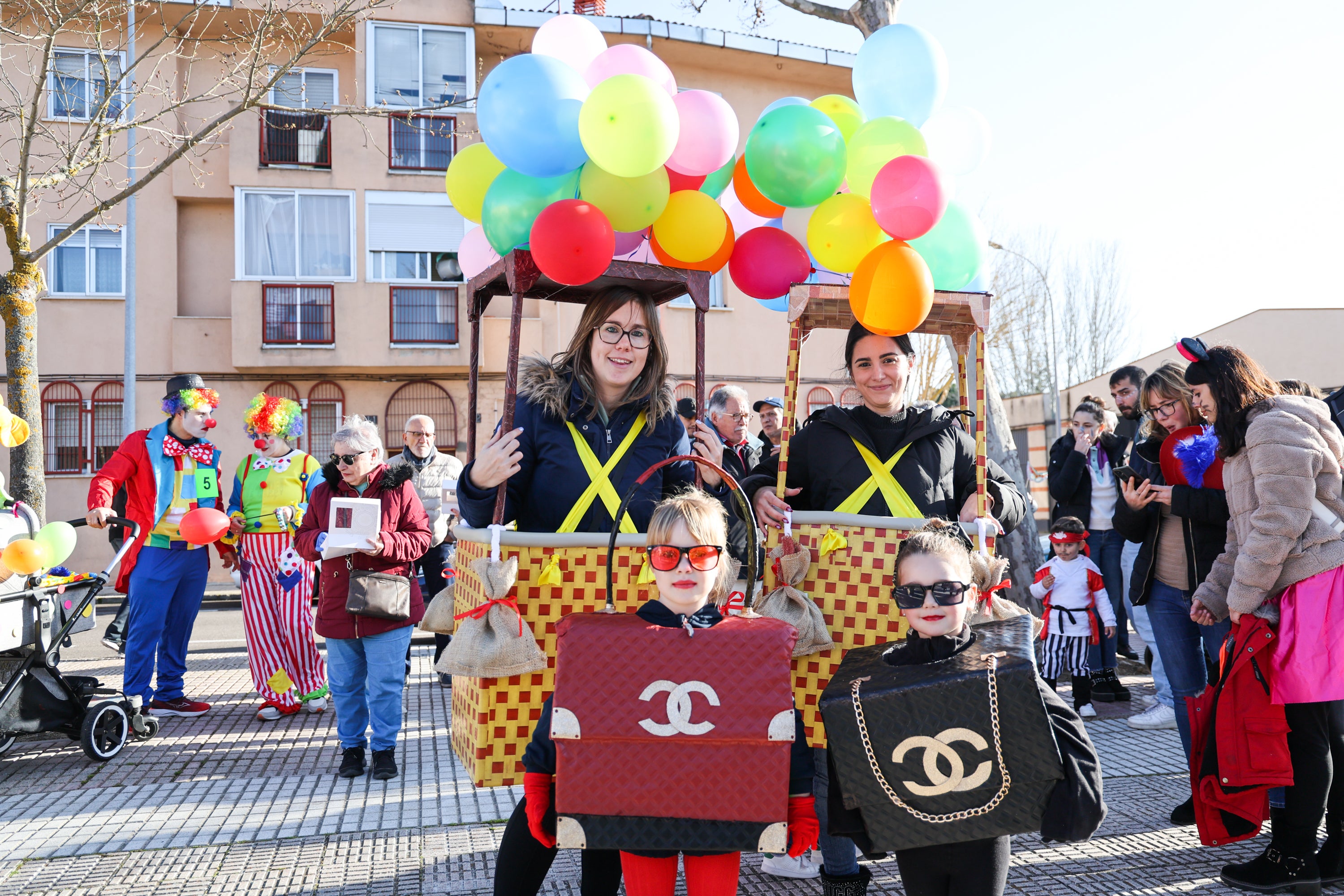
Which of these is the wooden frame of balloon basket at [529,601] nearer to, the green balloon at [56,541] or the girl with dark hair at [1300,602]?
the girl with dark hair at [1300,602]

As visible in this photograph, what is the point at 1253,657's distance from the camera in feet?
11.3

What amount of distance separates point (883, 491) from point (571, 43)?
6.32ft

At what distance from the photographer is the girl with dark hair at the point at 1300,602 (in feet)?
10.9

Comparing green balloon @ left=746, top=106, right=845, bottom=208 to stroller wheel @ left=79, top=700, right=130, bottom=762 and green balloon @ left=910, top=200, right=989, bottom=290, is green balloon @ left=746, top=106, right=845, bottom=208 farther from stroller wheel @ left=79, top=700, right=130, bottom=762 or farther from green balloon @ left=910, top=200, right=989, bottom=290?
stroller wheel @ left=79, top=700, right=130, bottom=762

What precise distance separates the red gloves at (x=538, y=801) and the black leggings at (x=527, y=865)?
0.22m

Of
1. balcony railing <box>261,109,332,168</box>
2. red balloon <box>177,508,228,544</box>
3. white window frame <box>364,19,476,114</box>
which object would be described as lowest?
red balloon <box>177,508,228,544</box>

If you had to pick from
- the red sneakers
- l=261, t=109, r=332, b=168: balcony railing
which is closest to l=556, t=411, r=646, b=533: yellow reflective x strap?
the red sneakers

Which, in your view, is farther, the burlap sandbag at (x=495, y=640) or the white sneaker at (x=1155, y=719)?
the white sneaker at (x=1155, y=719)

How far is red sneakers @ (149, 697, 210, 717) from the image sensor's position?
6109mm

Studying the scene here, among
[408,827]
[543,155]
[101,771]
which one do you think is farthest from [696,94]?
[101,771]

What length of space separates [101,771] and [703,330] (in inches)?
160

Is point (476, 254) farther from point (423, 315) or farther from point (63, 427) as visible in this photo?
point (63, 427)

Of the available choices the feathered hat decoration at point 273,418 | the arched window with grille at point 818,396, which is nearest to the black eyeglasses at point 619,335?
the feathered hat decoration at point 273,418

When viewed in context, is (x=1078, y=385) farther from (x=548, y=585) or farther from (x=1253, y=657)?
(x=548, y=585)
